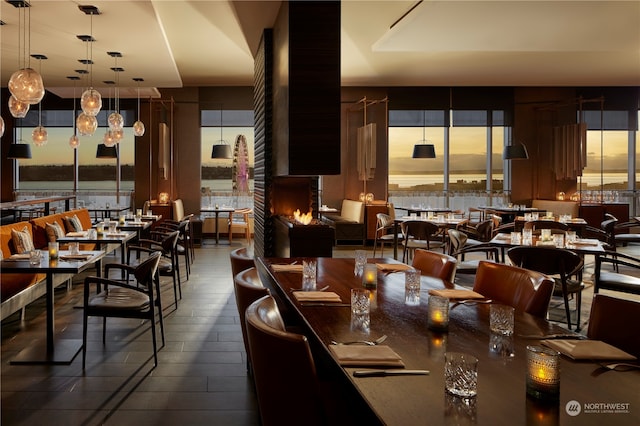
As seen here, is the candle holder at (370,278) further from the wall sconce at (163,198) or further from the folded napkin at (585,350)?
the wall sconce at (163,198)

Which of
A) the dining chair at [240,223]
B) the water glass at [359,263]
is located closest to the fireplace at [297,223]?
the water glass at [359,263]

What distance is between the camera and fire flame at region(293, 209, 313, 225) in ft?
20.9

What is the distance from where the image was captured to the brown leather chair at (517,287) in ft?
8.05

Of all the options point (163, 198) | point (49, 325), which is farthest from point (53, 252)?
point (163, 198)

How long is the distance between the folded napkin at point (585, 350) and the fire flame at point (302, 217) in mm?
4547

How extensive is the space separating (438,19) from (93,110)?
15.8 feet

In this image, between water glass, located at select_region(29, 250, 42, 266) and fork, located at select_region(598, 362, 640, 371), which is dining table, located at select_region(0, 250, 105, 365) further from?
fork, located at select_region(598, 362, 640, 371)

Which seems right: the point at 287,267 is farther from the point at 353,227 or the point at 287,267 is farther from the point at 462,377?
the point at 353,227

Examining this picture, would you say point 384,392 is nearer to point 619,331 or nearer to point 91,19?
point 619,331

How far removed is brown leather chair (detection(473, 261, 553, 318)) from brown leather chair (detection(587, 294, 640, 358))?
1.08 ft

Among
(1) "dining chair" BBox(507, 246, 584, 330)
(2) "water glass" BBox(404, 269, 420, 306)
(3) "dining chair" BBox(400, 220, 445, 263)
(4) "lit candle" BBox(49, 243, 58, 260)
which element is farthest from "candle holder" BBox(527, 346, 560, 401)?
(3) "dining chair" BBox(400, 220, 445, 263)

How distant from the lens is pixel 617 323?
201cm

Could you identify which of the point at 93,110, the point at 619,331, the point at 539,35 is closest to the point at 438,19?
the point at 539,35

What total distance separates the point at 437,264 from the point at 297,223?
276cm
